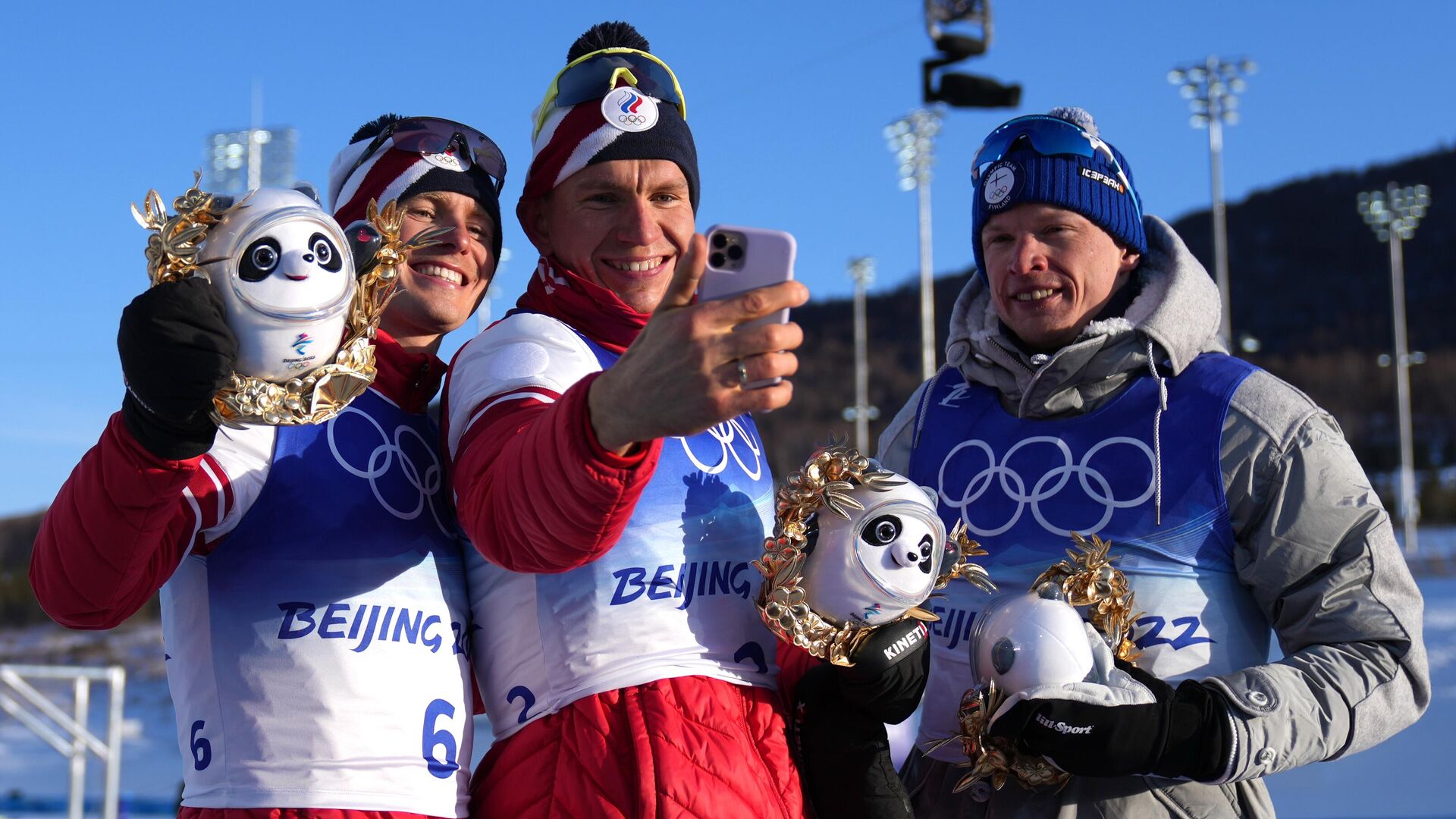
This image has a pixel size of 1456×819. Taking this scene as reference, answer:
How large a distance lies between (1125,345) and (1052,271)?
25 cm

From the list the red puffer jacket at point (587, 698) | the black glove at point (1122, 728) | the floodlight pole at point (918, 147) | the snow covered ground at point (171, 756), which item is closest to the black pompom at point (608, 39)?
the red puffer jacket at point (587, 698)

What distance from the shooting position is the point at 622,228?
2.84 m

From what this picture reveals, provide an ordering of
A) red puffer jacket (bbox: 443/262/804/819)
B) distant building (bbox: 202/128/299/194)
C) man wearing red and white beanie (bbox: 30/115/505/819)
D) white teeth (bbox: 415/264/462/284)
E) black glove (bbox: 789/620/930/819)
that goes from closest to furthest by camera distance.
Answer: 1. red puffer jacket (bbox: 443/262/804/819)
2. man wearing red and white beanie (bbox: 30/115/505/819)
3. black glove (bbox: 789/620/930/819)
4. white teeth (bbox: 415/264/462/284)
5. distant building (bbox: 202/128/299/194)

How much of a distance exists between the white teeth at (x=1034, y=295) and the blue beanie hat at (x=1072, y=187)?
206 mm

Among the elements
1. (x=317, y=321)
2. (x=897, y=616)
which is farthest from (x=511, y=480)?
(x=897, y=616)

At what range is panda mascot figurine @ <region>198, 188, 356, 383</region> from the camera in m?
2.01

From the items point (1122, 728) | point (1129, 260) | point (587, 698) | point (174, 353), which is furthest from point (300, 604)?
point (1129, 260)

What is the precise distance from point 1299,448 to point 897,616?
3.59 feet

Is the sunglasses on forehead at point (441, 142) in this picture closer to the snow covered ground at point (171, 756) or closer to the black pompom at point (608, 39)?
Result: the black pompom at point (608, 39)

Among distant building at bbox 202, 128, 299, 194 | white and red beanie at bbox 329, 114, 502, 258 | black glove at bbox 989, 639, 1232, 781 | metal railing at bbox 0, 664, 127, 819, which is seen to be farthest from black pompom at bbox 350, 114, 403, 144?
distant building at bbox 202, 128, 299, 194

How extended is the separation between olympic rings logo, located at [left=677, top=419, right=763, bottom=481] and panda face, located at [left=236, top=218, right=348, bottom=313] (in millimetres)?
814

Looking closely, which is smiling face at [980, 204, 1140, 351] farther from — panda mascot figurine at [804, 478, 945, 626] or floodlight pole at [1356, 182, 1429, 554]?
floodlight pole at [1356, 182, 1429, 554]

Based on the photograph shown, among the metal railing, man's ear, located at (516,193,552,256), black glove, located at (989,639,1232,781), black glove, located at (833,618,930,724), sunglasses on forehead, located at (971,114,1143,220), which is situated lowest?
the metal railing

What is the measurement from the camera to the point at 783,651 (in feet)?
9.09
